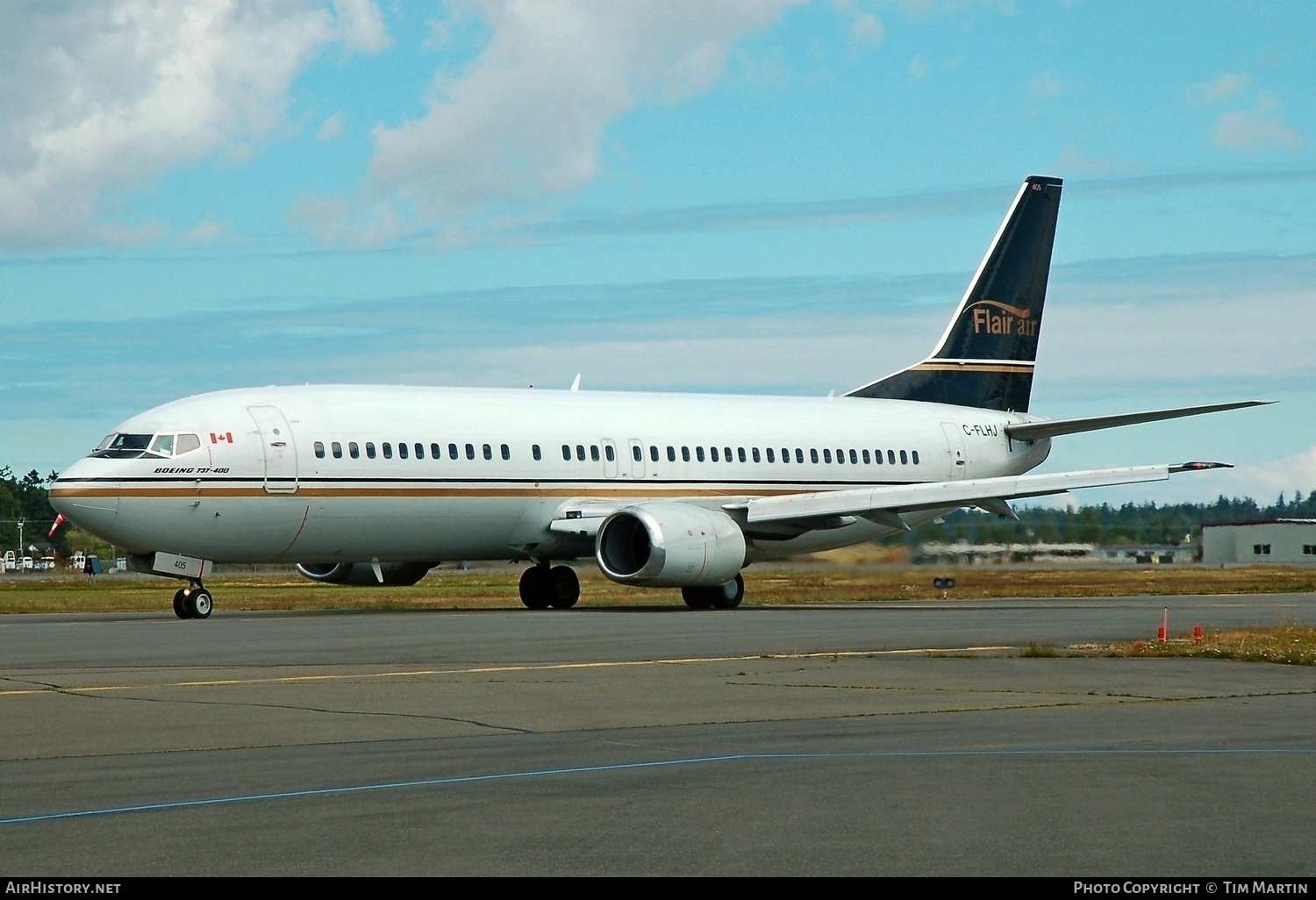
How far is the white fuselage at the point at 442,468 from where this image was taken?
30656 millimetres

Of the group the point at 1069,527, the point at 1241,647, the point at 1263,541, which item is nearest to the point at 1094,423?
the point at 1069,527

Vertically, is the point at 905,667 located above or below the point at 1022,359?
below

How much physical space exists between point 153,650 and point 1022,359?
29571 millimetres

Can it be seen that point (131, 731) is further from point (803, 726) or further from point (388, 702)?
point (803, 726)

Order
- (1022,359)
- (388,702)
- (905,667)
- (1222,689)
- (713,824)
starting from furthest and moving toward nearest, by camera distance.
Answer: (1022,359) → (905,667) → (1222,689) → (388,702) → (713,824)

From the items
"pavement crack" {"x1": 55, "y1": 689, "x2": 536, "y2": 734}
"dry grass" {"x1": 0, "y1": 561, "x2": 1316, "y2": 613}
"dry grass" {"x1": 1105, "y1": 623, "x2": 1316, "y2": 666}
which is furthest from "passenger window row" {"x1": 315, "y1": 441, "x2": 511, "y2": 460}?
"pavement crack" {"x1": 55, "y1": 689, "x2": 536, "y2": 734}

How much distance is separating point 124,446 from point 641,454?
10743mm

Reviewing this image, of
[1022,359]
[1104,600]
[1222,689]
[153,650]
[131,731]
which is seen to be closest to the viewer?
[131,731]

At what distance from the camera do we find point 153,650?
856 inches

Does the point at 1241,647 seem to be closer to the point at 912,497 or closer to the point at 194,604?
the point at 912,497

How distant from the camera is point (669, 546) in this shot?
3344cm

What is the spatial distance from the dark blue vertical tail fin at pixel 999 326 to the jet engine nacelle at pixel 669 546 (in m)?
11.2
